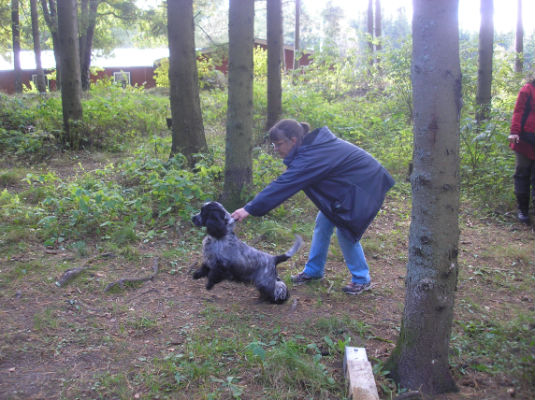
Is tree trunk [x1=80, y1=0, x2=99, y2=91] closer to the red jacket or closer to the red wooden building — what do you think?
the red wooden building

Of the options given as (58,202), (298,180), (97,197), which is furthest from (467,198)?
(58,202)

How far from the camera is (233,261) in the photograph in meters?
4.54

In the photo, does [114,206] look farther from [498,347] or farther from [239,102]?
[498,347]

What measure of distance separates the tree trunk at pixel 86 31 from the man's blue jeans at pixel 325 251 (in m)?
19.3

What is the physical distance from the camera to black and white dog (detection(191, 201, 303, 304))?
451cm

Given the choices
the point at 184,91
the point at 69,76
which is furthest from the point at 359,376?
the point at 69,76

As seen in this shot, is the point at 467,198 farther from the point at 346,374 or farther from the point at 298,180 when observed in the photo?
the point at 346,374

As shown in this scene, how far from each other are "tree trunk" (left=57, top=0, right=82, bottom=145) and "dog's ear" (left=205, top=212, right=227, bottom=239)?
24.9ft

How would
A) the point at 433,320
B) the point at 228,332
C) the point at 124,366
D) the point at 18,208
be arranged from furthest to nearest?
1. the point at 18,208
2. the point at 228,332
3. the point at 124,366
4. the point at 433,320

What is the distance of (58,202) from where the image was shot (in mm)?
6609

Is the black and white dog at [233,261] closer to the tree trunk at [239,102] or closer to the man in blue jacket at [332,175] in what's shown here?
the man in blue jacket at [332,175]

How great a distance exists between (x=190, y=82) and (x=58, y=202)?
3661 mm

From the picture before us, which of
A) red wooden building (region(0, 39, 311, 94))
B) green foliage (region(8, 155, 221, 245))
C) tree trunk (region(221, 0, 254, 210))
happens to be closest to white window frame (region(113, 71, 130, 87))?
red wooden building (region(0, 39, 311, 94))

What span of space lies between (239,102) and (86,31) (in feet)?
60.9
